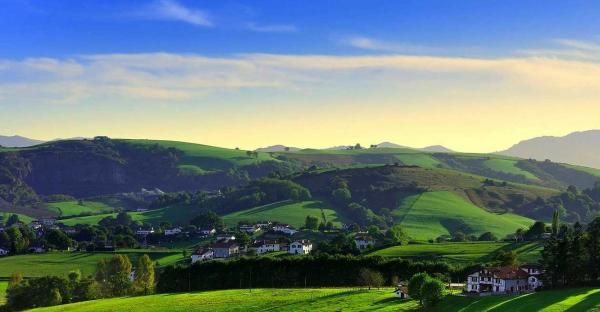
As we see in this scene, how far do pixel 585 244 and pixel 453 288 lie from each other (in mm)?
20729

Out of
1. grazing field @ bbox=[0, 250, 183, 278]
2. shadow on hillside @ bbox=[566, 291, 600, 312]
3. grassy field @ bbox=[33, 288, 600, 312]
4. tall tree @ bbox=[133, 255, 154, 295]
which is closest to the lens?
shadow on hillside @ bbox=[566, 291, 600, 312]

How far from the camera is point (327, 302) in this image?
101m

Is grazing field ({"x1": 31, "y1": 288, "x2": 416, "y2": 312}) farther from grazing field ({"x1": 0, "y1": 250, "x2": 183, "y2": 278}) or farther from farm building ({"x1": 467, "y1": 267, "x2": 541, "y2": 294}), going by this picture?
grazing field ({"x1": 0, "y1": 250, "x2": 183, "y2": 278})

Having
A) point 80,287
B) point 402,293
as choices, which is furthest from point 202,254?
point 402,293

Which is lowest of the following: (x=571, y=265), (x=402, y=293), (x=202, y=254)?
(x=202, y=254)

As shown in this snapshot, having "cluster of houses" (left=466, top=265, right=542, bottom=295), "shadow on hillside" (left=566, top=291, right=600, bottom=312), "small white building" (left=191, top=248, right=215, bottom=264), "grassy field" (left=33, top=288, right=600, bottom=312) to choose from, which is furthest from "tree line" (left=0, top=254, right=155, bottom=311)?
"shadow on hillside" (left=566, top=291, right=600, bottom=312)

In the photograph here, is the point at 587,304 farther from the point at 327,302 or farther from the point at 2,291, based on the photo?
the point at 2,291

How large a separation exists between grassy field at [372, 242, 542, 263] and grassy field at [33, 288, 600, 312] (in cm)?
4835

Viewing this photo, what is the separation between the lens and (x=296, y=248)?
199m

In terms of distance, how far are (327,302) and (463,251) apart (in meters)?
73.0

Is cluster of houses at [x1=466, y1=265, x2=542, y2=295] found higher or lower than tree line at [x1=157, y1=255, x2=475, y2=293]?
higher

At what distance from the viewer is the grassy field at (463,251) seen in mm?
154125

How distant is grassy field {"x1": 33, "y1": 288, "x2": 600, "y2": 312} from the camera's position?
84250mm

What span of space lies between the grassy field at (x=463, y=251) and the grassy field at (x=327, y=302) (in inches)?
1904
